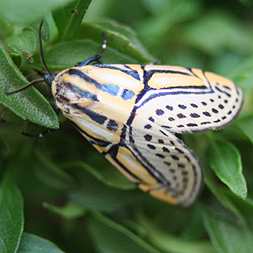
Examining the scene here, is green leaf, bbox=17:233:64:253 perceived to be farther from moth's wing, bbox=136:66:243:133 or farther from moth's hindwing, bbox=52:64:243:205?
moth's wing, bbox=136:66:243:133

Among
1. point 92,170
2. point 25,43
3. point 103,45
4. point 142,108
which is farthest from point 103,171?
point 25,43

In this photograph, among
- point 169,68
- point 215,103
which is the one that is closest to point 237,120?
point 215,103

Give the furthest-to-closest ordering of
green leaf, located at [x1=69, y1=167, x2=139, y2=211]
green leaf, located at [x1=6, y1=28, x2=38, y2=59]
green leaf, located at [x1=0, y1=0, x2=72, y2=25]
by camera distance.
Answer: green leaf, located at [x1=69, y1=167, x2=139, y2=211] < green leaf, located at [x1=6, y1=28, x2=38, y2=59] < green leaf, located at [x1=0, y1=0, x2=72, y2=25]

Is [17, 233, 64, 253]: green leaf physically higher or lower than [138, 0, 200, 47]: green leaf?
lower

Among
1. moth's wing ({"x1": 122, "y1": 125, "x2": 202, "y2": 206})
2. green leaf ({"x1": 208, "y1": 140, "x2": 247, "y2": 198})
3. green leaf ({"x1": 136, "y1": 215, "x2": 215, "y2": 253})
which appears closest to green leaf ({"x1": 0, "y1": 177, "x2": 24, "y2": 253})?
moth's wing ({"x1": 122, "y1": 125, "x2": 202, "y2": 206})

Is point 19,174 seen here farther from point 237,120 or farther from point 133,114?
point 237,120

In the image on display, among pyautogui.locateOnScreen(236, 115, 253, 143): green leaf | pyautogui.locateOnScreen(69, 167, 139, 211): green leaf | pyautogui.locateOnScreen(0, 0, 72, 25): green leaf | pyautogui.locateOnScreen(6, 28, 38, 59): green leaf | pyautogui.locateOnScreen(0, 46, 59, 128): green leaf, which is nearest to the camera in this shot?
pyautogui.locateOnScreen(0, 0, 72, 25): green leaf

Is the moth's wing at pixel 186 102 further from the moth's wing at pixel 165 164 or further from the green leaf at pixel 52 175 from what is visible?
the green leaf at pixel 52 175
